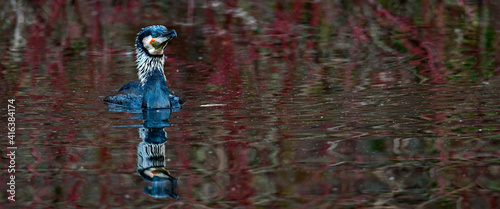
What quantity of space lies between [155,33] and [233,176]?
3203 mm

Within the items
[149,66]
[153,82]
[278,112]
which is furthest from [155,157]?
[149,66]

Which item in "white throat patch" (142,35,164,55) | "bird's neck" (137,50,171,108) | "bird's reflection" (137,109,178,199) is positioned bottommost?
"bird's reflection" (137,109,178,199)

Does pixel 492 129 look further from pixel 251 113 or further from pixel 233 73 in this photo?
pixel 233 73

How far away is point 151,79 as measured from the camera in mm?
9617

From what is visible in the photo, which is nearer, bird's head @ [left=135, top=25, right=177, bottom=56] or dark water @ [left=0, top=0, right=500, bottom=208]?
dark water @ [left=0, top=0, right=500, bottom=208]

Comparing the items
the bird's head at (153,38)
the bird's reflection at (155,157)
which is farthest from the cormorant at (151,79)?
the bird's reflection at (155,157)

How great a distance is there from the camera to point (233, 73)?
447 inches

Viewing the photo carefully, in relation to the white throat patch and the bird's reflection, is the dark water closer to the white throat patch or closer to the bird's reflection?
the bird's reflection

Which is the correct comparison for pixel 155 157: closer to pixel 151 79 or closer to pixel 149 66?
pixel 151 79

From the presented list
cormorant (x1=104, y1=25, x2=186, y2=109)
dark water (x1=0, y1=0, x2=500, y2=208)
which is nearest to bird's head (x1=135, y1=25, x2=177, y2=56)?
cormorant (x1=104, y1=25, x2=186, y2=109)

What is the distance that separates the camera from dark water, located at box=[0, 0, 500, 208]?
21.4 feet

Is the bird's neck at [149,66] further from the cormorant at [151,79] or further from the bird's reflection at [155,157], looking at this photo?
the bird's reflection at [155,157]

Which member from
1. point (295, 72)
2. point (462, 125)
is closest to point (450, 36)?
point (295, 72)

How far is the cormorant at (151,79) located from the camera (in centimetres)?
952
